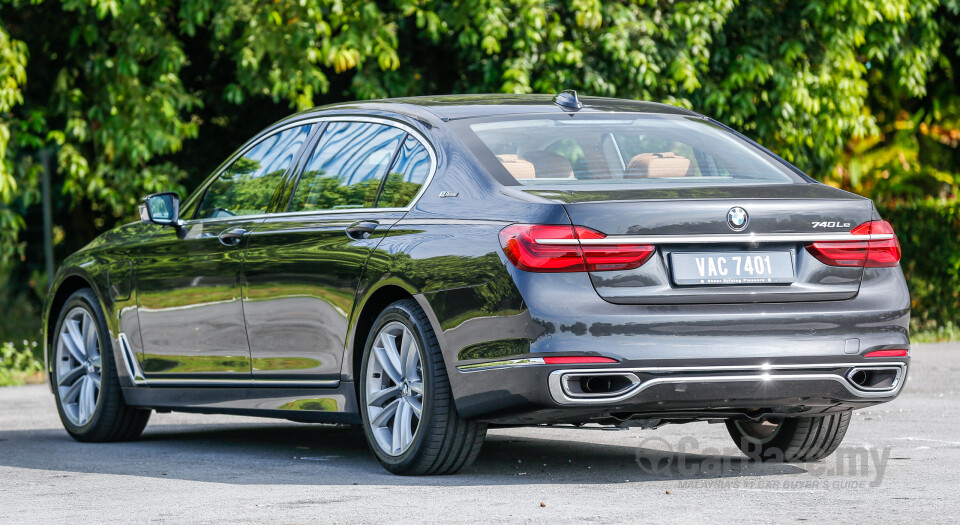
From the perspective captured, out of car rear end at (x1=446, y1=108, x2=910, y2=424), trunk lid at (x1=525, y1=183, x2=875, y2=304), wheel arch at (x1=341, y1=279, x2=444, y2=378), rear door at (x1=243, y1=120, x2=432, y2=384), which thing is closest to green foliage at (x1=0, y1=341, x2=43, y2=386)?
rear door at (x1=243, y1=120, x2=432, y2=384)

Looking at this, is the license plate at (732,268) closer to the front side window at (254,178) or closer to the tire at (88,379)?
the front side window at (254,178)

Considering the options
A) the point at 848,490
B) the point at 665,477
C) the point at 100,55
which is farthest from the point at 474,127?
the point at 100,55

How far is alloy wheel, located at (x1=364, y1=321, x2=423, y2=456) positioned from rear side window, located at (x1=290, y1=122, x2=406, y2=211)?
687 millimetres

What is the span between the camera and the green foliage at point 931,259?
1586cm

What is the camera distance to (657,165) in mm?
→ 6680

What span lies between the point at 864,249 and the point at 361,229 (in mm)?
2090

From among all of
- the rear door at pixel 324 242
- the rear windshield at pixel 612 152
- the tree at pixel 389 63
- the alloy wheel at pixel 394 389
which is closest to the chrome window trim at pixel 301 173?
the rear door at pixel 324 242

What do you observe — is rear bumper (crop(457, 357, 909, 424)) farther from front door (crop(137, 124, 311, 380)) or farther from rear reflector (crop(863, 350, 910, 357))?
front door (crop(137, 124, 311, 380))

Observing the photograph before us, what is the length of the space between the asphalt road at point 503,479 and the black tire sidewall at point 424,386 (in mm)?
97

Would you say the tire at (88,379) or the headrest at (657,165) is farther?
the tire at (88,379)

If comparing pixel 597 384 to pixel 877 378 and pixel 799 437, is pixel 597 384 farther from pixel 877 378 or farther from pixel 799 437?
pixel 799 437

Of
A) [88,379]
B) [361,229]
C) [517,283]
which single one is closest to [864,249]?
[517,283]

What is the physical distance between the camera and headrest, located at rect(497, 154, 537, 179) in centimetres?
644

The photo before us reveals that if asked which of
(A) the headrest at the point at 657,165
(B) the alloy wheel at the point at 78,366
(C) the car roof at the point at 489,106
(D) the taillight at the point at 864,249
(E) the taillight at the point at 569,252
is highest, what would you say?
(C) the car roof at the point at 489,106
